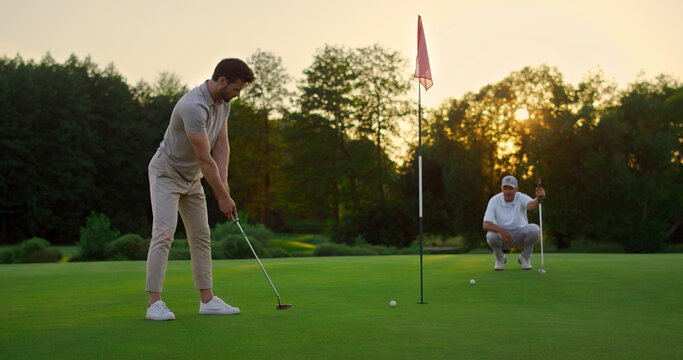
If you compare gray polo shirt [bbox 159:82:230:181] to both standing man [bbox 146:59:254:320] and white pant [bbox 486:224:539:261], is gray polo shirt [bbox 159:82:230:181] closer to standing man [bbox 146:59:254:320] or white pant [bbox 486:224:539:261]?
standing man [bbox 146:59:254:320]

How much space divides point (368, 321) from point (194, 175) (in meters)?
1.92

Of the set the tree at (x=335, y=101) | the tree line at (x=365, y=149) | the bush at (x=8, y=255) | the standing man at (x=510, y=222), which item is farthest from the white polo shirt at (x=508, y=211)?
the tree at (x=335, y=101)

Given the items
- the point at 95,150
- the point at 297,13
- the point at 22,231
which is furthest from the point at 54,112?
the point at 297,13

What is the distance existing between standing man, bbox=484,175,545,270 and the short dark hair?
600 centimetres

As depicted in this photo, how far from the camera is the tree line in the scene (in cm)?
3788

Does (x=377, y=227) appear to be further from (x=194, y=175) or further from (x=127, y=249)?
(x=194, y=175)

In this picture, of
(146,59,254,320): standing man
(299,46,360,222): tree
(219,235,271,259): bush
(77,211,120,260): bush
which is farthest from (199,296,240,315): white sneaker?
(299,46,360,222): tree

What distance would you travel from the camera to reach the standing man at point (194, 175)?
533 centimetres

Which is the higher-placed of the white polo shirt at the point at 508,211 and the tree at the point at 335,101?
the tree at the point at 335,101

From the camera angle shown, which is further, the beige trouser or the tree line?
the tree line

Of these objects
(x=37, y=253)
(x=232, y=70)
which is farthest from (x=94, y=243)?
(x=232, y=70)

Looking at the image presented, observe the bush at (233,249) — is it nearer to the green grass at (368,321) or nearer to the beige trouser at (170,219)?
the green grass at (368,321)

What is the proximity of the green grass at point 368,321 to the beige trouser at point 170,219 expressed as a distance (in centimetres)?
39

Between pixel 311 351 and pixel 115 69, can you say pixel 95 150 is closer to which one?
pixel 115 69
